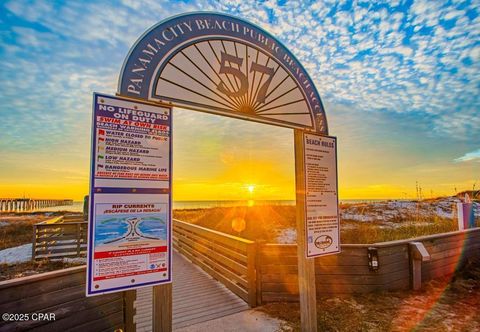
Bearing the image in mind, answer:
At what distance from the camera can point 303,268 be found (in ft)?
11.0

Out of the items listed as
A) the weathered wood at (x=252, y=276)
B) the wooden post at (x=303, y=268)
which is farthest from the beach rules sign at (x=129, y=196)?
the weathered wood at (x=252, y=276)

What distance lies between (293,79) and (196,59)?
131 cm

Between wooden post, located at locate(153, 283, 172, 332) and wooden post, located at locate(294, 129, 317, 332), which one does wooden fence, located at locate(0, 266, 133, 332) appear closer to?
wooden post, located at locate(153, 283, 172, 332)

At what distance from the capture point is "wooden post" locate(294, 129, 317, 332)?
3309 millimetres

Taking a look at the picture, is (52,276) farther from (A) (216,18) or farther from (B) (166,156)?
(A) (216,18)

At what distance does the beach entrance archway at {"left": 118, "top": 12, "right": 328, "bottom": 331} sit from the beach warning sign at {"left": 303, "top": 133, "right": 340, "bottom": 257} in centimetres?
9

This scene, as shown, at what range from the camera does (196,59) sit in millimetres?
2629

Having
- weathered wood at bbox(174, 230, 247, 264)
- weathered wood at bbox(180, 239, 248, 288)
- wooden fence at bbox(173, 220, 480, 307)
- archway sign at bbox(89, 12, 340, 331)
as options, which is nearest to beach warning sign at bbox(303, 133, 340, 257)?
archway sign at bbox(89, 12, 340, 331)

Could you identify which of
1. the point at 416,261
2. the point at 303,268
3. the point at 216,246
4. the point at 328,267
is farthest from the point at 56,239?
→ the point at 416,261

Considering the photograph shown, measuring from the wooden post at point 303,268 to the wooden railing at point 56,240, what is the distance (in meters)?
8.30

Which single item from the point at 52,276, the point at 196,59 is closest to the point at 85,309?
the point at 52,276

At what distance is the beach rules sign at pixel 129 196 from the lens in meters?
2.03

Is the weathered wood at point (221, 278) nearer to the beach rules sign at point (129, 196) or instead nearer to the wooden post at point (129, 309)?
the wooden post at point (129, 309)

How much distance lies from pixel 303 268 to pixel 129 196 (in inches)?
90.1
